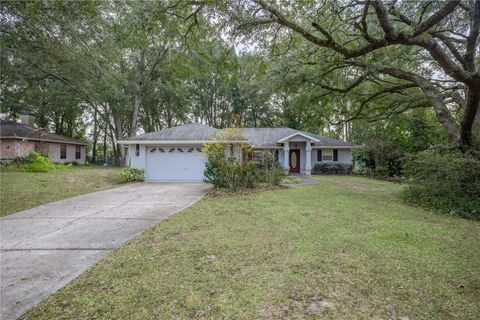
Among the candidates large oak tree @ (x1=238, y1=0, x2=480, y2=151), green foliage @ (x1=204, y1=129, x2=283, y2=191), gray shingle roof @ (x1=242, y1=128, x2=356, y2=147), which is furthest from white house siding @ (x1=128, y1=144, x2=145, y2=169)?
large oak tree @ (x1=238, y1=0, x2=480, y2=151)

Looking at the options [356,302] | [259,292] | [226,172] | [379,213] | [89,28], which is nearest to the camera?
[356,302]

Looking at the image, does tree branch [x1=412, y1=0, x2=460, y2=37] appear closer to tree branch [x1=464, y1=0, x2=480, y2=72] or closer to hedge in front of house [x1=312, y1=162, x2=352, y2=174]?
tree branch [x1=464, y1=0, x2=480, y2=72]

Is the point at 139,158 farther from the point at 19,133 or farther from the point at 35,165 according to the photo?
the point at 19,133

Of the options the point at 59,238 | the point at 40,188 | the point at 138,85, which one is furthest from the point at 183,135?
the point at 138,85

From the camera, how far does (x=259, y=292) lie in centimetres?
284

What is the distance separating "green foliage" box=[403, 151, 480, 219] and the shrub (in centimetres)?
1272

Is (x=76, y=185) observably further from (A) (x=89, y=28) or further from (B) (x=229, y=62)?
(B) (x=229, y=62)

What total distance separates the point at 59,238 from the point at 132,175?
9.88m

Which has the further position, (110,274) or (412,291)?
(110,274)

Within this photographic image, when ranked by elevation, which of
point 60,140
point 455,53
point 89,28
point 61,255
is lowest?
point 61,255

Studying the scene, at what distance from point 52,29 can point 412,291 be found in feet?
33.9

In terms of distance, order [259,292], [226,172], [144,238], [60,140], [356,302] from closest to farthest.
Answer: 1. [356,302]
2. [259,292]
3. [144,238]
4. [226,172]
5. [60,140]

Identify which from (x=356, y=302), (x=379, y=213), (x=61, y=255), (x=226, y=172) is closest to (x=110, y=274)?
(x=61, y=255)

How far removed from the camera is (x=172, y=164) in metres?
14.8
